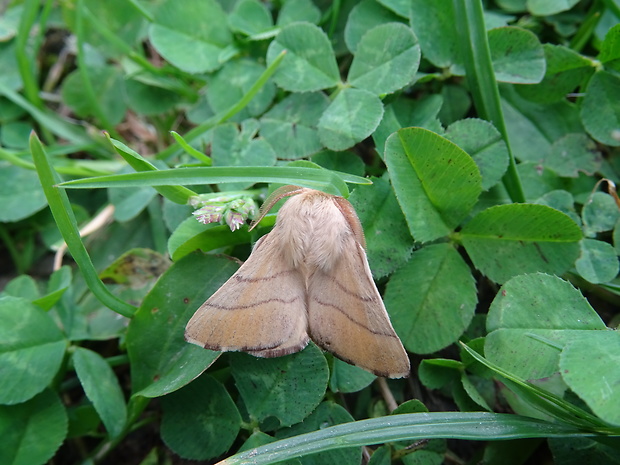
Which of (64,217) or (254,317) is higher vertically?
(64,217)

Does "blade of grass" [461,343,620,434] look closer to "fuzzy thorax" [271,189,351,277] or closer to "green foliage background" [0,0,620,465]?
"green foliage background" [0,0,620,465]

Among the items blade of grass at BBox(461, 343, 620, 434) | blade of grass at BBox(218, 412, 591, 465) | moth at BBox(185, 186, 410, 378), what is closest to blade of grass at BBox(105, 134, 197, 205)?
moth at BBox(185, 186, 410, 378)

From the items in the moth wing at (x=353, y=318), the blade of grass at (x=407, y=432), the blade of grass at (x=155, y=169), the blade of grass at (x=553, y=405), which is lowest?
the blade of grass at (x=407, y=432)

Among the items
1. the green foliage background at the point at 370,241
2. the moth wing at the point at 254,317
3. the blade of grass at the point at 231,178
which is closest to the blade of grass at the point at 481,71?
the green foliage background at the point at 370,241

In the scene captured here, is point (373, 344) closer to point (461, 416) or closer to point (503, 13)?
point (461, 416)

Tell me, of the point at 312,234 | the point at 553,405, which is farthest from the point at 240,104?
the point at 553,405

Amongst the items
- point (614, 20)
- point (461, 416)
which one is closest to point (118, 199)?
point (461, 416)

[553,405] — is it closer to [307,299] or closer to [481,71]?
[307,299]

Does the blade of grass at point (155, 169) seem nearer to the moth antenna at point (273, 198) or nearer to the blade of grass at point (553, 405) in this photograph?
the moth antenna at point (273, 198)

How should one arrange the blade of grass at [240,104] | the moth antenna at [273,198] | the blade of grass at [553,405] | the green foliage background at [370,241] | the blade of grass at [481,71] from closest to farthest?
the blade of grass at [553,405], the green foliage background at [370,241], the moth antenna at [273,198], the blade of grass at [481,71], the blade of grass at [240,104]
